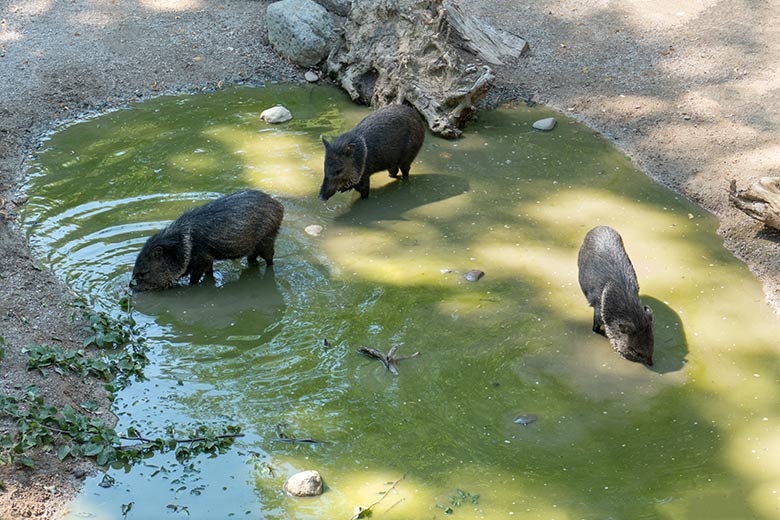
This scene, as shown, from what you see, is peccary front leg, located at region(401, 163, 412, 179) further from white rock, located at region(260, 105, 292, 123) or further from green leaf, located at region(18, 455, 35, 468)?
green leaf, located at region(18, 455, 35, 468)

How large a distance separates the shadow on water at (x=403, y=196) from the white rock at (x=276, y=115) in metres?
1.88

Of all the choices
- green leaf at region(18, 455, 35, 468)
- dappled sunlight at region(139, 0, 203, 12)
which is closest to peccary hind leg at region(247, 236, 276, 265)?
green leaf at region(18, 455, 35, 468)

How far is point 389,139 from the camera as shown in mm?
9227

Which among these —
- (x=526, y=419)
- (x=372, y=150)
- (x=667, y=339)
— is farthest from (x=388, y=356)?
(x=372, y=150)

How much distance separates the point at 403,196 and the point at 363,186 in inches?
16.8

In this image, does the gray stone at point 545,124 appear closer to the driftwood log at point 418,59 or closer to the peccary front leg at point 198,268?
the driftwood log at point 418,59

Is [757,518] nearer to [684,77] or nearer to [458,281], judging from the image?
[458,281]

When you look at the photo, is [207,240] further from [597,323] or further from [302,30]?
[302,30]

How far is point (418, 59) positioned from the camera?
10.7 meters

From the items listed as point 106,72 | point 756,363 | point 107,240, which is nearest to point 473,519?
point 756,363

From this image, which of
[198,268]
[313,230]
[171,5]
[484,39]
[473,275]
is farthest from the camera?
[171,5]

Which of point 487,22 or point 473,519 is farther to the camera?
point 487,22

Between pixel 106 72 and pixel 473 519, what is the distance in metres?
8.59

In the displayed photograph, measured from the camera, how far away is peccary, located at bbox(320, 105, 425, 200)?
28.8 ft
